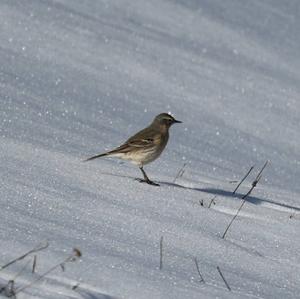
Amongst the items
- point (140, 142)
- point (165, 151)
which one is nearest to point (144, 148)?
point (140, 142)

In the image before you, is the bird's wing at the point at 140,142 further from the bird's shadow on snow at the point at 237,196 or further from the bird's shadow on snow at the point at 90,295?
the bird's shadow on snow at the point at 90,295

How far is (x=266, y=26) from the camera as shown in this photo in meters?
14.4

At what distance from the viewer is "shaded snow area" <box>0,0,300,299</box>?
14.1 ft

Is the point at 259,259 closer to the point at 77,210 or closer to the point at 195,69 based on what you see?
the point at 77,210

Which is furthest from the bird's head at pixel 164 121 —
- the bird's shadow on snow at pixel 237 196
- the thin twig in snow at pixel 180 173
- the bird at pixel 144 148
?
the bird's shadow on snow at pixel 237 196

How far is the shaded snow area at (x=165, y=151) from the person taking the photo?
14.1 feet

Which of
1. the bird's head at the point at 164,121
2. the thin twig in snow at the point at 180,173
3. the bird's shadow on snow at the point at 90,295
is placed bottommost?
the thin twig in snow at the point at 180,173

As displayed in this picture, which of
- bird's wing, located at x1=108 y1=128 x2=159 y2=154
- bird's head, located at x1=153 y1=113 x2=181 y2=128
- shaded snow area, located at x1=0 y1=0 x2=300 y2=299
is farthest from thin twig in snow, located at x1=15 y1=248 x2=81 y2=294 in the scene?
bird's head, located at x1=153 y1=113 x2=181 y2=128

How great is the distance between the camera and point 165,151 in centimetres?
820

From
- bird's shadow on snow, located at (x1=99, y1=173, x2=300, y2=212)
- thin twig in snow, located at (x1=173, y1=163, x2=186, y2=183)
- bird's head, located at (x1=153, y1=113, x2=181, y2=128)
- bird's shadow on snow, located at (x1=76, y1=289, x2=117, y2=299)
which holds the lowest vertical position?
thin twig in snow, located at (x1=173, y1=163, x2=186, y2=183)

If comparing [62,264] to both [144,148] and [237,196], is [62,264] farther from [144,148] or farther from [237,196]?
[144,148]

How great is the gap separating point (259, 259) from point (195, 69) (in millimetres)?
6708

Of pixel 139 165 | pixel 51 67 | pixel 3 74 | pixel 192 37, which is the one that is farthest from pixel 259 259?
pixel 192 37

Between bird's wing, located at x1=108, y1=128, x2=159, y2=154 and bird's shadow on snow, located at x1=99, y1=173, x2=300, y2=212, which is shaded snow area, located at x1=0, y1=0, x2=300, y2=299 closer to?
bird's shadow on snow, located at x1=99, y1=173, x2=300, y2=212
